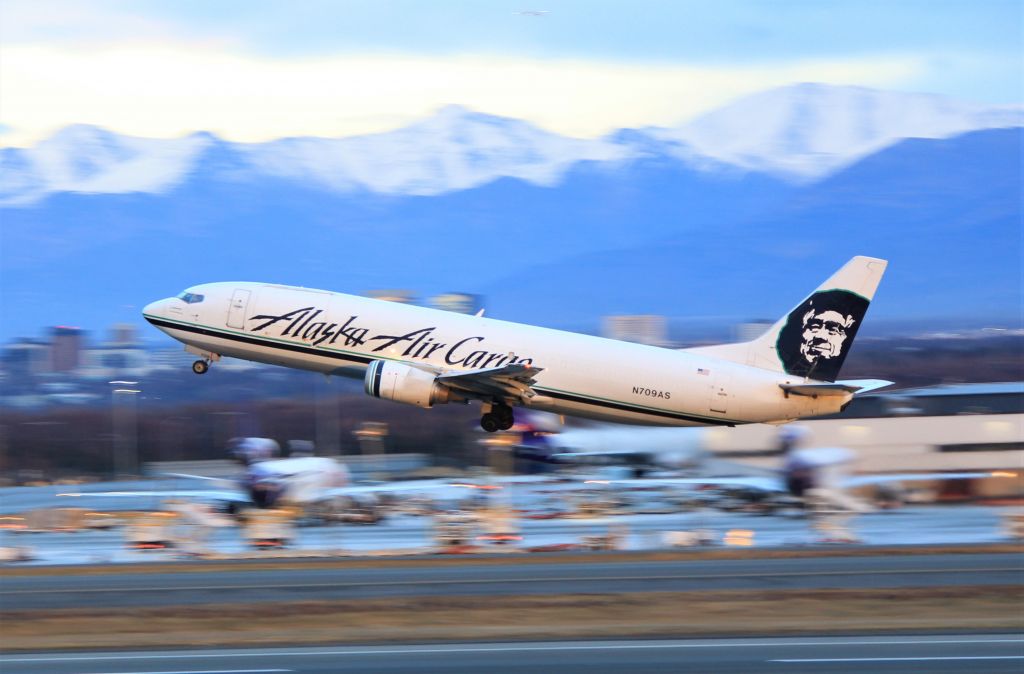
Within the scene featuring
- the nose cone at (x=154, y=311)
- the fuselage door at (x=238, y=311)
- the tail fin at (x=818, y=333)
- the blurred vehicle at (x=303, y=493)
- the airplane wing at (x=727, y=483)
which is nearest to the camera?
the blurred vehicle at (x=303, y=493)

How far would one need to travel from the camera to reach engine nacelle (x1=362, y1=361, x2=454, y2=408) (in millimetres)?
40938

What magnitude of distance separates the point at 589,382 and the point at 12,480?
40.0 m

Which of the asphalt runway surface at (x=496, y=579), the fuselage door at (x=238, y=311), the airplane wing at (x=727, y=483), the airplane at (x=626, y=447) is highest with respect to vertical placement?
the fuselage door at (x=238, y=311)

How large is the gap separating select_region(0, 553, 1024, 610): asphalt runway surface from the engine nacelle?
31.5 ft

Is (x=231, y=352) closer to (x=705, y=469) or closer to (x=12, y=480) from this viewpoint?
(x=705, y=469)

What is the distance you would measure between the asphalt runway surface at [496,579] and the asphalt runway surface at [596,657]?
5880mm

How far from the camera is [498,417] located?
142ft

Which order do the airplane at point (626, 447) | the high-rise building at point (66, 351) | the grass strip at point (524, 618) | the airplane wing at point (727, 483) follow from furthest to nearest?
the high-rise building at point (66, 351) → the airplane at point (626, 447) → the airplane wing at point (727, 483) → the grass strip at point (524, 618)

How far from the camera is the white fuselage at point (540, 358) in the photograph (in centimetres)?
4150

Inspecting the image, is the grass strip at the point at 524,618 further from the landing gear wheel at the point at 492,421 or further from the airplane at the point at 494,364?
the landing gear wheel at the point at 492,421

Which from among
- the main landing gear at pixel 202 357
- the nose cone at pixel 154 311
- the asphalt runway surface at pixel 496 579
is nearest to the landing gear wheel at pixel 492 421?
the main landing gear at pixel 202 357

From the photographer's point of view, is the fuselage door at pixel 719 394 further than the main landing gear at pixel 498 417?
No

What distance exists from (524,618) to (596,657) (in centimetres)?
449

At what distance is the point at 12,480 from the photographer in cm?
6881
